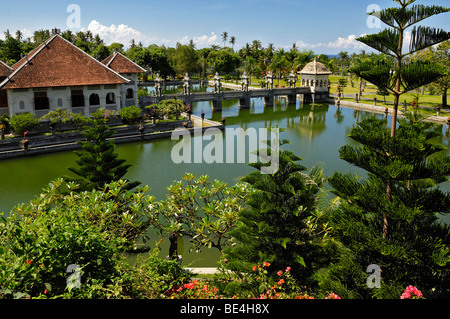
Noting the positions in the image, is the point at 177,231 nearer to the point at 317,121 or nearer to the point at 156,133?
the point at 156,133

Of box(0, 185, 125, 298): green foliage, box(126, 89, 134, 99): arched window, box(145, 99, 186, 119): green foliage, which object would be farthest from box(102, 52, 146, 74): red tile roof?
box(0, 185, 125, 298): green foliage

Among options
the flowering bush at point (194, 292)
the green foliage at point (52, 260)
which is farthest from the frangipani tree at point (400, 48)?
the green foliage at point (52, 260)

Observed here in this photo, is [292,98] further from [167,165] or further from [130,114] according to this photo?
[167,165]

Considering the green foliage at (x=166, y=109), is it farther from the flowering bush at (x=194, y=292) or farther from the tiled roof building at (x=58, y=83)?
the flowering bush at (x=194, y=292)

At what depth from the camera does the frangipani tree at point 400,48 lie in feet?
18.6

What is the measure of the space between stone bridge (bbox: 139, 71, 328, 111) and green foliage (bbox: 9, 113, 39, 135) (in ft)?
33.1

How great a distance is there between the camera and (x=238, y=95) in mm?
38250

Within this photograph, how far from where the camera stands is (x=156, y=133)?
24.9 m

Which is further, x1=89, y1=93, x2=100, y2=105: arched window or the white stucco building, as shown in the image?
the white stucco building

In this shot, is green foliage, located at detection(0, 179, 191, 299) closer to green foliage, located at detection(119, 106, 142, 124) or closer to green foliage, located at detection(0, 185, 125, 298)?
green foliage, located at detection(0, 185, 125, 298)

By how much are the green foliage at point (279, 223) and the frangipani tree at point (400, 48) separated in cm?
218

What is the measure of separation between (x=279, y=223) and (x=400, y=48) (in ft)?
12.4

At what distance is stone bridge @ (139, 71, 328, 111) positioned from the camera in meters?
32.1

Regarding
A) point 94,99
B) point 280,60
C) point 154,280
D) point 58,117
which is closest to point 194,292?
point 154,280
